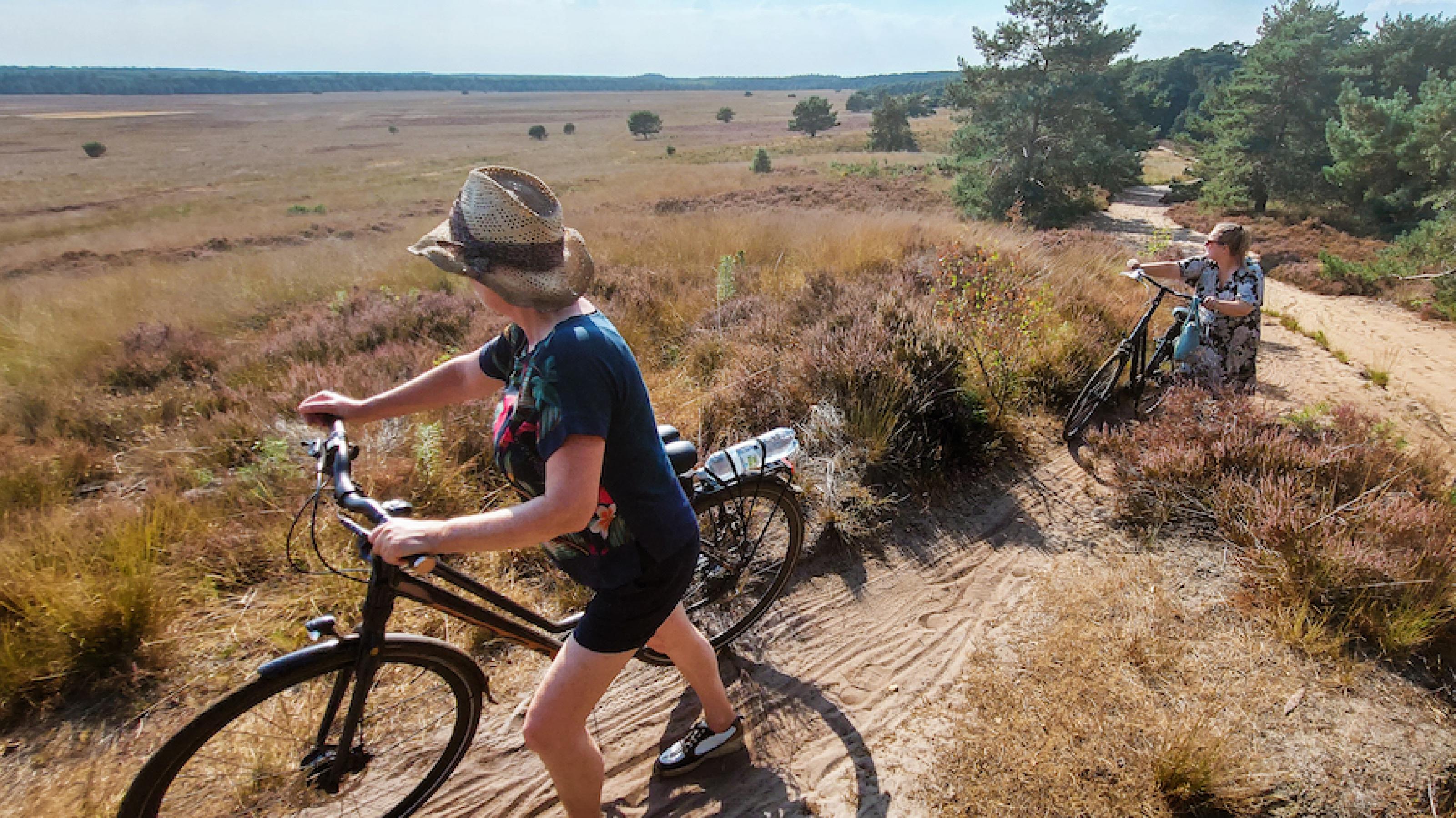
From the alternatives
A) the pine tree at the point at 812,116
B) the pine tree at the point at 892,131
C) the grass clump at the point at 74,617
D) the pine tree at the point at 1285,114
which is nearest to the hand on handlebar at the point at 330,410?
the grass clump at the point at 74,617

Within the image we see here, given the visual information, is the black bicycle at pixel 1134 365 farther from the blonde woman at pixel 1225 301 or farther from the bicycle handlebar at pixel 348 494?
the bicycle handlebar at pixel 348 494

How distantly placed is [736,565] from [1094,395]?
12.7 feet

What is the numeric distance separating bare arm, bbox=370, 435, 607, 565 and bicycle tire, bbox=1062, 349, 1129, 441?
5.15 meters

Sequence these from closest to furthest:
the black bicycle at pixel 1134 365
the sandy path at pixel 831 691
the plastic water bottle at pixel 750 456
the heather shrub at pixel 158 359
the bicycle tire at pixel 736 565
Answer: the sandy path at pixel 831 691, the plastic water bottle at pixel 750 456, the bicycle tire at pixel 736 565, the black bicycle at pixel 1134 365, the heather shrub at pixel 158 359

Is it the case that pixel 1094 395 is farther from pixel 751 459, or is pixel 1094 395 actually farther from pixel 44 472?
pixel 44 472

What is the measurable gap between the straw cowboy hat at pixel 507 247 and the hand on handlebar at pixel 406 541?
0.62m

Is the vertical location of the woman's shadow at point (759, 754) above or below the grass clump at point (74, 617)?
below

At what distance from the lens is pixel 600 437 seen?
1618 mm

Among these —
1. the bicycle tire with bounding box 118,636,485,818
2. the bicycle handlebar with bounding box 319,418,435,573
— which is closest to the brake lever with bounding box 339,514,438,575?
the bicycle handlebar with bounding box 319,418,435,573

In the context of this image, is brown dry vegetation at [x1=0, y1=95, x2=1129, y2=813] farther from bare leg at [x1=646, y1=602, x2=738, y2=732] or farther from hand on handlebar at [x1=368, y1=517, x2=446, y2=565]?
hand on handlebar at [x1=368, y1=517, x2=446, y2=565]

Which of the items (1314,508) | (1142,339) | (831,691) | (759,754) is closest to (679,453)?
(759,754)

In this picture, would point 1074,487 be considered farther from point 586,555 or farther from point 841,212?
point 841,212

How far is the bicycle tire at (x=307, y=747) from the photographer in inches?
75.2

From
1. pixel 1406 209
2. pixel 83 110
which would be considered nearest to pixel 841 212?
pixel 1406 209
